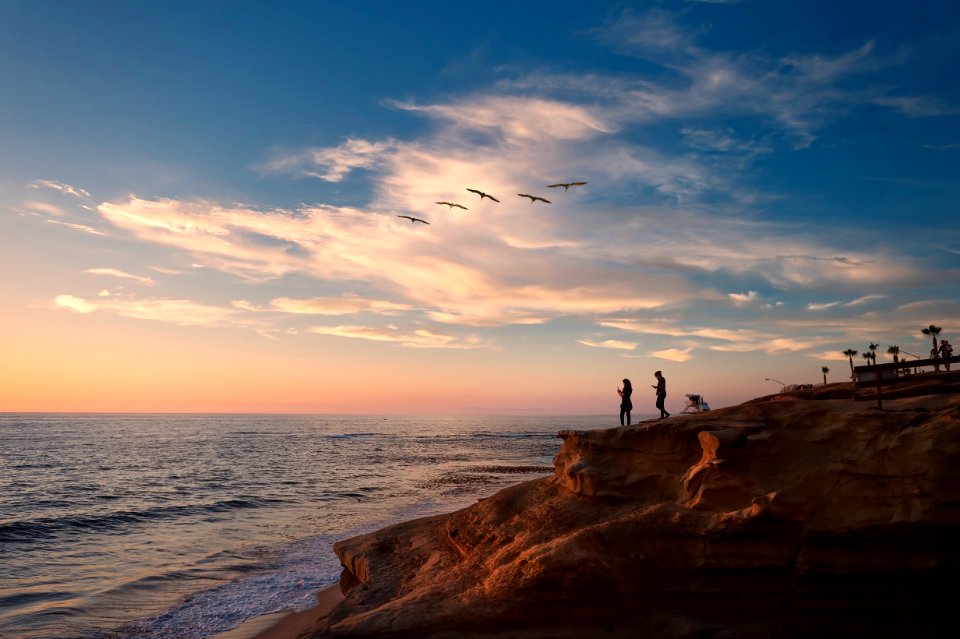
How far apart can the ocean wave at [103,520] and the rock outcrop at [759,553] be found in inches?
743

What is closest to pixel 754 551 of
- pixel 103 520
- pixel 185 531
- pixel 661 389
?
pixel 661 389

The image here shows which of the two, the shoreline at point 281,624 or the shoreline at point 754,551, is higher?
the shoreline at point 754,551

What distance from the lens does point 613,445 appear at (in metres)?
11.3

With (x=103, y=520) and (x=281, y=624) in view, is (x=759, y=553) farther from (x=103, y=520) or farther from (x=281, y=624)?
(x=103, y=520)

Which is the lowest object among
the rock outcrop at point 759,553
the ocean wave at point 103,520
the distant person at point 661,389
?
the ocean wave at point 103,520

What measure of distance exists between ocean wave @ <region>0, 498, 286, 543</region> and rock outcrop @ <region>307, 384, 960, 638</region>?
18881 millimetres

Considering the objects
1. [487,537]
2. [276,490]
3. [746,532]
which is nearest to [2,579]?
[487,537]

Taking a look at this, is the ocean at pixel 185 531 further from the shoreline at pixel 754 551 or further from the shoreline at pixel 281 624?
the shoreline at pixel 754 551

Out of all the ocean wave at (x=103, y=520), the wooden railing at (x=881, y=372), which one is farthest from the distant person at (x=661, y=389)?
the ocean wave at (x=103, y=520)

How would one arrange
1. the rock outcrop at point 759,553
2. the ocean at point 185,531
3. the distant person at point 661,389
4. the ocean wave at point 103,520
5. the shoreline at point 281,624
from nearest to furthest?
the rock outcrop at point 759,553 < the shoreline at point 281,624 < the ocean at point 185,531 < the distant person at point 661,389 < the ocean wave at point 103,520

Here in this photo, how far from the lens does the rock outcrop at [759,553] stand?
823 centimetres

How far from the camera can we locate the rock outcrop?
823 centimetres

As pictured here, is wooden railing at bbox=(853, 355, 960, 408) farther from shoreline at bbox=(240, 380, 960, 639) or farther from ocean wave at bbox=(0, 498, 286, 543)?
ocean wave at bbox=(0, 498, 286, 543)

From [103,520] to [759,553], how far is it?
26768 millimetres
